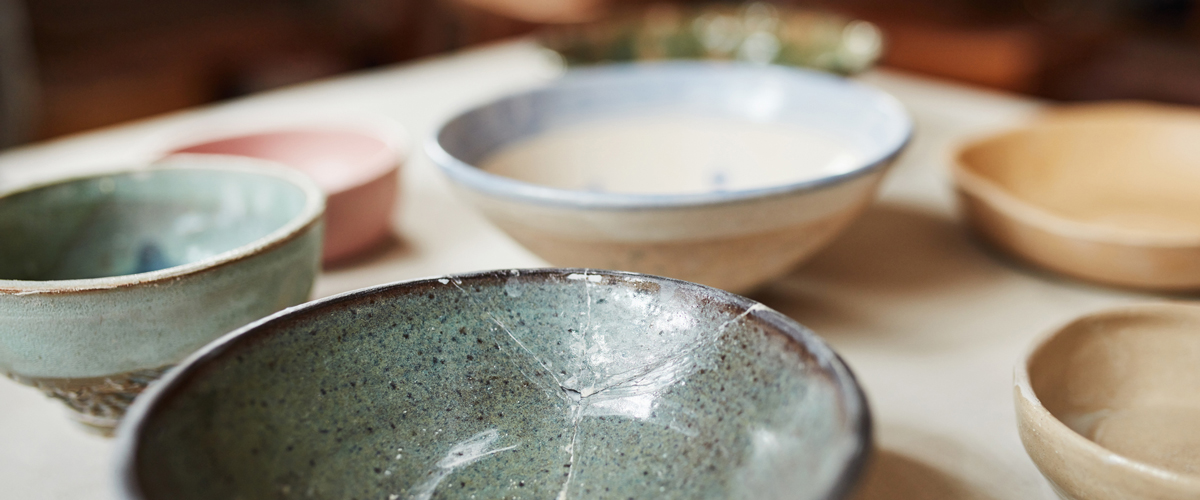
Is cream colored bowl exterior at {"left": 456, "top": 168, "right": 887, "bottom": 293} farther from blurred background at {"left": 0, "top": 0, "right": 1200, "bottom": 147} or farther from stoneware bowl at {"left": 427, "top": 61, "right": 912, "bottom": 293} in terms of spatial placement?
blurred background at {"left": 0, "top": 0, "right": 1200, "bottom": 147}

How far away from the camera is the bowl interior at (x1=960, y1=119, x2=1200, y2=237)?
76cm

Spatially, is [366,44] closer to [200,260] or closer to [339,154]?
[339,154]

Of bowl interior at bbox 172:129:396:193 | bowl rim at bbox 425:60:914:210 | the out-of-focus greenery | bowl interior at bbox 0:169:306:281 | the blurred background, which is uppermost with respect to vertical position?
bowl rim at bbox 425:60:914:210

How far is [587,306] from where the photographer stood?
0.42m

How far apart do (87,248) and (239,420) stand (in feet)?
1.10

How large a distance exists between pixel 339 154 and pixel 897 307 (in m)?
0.56

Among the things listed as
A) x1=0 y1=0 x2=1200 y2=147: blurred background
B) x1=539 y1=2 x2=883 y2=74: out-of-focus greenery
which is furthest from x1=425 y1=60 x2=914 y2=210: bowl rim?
x1=0 y1=0 x2=1200 y2=147: blurred background

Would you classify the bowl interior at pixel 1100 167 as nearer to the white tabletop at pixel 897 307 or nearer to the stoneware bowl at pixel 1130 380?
the white tabletop at pixel 897 307

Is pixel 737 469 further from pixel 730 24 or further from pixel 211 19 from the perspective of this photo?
pixel 211 19

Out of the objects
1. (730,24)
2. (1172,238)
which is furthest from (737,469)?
(730,24)

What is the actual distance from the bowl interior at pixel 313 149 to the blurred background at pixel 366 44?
111 cm

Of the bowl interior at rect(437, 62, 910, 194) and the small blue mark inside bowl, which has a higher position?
the bowl interior at rect(437, 62, 910, 194)

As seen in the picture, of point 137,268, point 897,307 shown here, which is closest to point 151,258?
point 137,268

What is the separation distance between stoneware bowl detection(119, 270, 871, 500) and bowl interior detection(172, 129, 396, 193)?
1.55 feet
